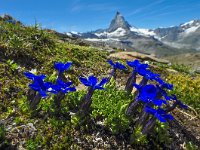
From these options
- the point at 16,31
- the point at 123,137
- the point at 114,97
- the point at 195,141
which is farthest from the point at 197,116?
the point at 16,31

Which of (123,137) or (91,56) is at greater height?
(91,56)

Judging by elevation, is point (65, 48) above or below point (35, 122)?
above

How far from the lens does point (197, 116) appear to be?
12.2 meters

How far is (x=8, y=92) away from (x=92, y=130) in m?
2.70

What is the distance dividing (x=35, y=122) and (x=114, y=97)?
8.45 ft

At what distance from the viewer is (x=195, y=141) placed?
32.9 ft

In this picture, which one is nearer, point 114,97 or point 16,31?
point 114,97

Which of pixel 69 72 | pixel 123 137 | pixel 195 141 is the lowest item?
pixel 195 141

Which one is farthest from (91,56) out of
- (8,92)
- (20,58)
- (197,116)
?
(8,92)

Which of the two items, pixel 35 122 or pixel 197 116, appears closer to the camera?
pixel 35 122

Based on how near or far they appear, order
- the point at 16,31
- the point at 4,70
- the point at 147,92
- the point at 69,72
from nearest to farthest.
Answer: the point at 147,92 < the point at 4,70 < the point at 69,72 < the point at 16,31

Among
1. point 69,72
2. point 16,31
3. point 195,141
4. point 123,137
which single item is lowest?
point 195,141

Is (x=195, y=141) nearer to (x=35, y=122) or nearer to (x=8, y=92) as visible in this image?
→ (x=35, y=122)

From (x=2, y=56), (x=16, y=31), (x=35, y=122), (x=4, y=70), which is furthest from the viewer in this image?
(x=16, y=31)
